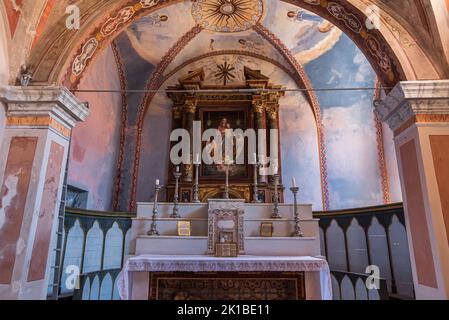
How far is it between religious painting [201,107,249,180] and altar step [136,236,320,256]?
362 centimetres

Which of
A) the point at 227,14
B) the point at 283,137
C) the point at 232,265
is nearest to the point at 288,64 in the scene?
the point at 283,137

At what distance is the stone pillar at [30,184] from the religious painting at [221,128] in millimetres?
4844

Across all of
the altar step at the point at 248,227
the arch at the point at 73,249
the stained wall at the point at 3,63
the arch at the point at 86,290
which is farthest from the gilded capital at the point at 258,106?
the stained wall at the point at 3,63

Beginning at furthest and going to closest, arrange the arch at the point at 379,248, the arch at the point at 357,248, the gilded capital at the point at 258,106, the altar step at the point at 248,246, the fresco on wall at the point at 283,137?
the gilded capital at the point at 258,106 → the fresco on wall at the point at 283,137 → the arch at the point at 357,248 → the arch at the point at 379,248 → the altar step at the point at 248,246

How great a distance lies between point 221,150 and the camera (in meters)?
8.80

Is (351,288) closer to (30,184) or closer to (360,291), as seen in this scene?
(360,291)

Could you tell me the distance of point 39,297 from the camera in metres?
3.68

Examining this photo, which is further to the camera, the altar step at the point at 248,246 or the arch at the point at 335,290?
the arch at the point at 335,290

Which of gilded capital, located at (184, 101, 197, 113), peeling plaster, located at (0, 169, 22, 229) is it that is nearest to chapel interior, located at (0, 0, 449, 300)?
peeling plaster, located at (0, 169, 22, 229)

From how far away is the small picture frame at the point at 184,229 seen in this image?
5129 millimetres

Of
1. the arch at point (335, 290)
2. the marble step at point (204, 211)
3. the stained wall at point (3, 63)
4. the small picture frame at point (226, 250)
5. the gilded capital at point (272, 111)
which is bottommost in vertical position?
the arch at point (335, 290)

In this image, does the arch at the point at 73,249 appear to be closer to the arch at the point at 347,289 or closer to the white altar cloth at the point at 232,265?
the white altar cloth at the point at 232,265

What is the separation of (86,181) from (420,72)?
21.8ft
